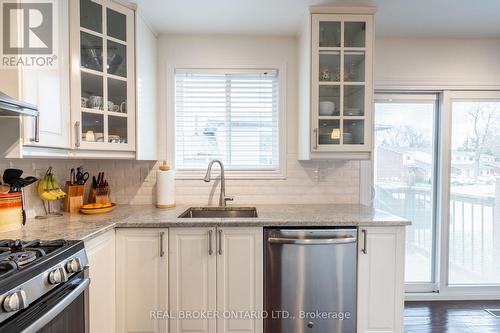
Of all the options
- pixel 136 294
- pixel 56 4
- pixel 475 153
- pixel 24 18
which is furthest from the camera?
pixel 475 153

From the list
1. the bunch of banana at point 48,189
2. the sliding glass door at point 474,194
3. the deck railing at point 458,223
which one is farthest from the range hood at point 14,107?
the sliding glass door at point 474,194

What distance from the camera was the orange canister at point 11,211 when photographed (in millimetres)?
1569

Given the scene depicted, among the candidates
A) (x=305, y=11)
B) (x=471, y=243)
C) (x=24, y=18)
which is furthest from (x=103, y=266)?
(x=471, y=243)

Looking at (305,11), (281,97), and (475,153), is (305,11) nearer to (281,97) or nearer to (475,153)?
(281,97)

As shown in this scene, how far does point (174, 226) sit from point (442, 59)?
2.84 m

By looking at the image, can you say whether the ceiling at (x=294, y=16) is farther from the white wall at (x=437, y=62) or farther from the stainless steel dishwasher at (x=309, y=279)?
the stainless steel dishwasher at (x=309, y=279)

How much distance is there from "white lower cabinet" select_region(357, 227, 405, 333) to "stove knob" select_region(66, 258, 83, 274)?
168cm

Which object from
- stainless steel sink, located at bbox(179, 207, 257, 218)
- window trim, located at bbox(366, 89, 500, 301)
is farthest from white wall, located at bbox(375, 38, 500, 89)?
stainless steel sink, located at bbox(179, 207, 257, 218)

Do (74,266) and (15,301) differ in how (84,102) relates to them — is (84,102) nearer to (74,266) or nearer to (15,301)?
(74,266)

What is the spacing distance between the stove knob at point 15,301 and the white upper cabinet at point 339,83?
1.86 m

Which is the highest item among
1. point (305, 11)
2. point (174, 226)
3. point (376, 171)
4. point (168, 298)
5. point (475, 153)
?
point (305, 11)

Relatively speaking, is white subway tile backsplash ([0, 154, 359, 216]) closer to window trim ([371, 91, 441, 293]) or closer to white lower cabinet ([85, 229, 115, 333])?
window trim ([371, 91, 441, 293])

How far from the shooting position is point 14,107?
1220 millimetres

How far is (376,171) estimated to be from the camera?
8.79ft
